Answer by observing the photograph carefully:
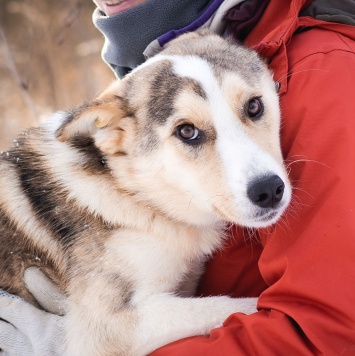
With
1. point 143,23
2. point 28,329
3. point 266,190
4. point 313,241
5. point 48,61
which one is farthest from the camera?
point 48,61

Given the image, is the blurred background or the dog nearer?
the dog

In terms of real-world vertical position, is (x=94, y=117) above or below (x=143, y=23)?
below

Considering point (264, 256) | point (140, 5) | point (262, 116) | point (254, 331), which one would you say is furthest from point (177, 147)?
point (140, 5)

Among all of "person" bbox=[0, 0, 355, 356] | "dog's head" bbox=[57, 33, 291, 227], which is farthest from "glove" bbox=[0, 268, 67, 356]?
"dog's head" bbox=[57, 33, 291, 227]

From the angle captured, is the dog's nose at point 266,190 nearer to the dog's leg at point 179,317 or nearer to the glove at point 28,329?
the dog's leg at point 179,317

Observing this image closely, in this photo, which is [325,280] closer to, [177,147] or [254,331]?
[254,331]

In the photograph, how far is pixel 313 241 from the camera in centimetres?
188

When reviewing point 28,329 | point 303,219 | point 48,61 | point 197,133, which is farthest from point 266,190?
point 48,61

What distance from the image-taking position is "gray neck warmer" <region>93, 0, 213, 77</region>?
9.54ft

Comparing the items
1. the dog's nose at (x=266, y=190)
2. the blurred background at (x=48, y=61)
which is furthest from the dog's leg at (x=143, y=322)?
the blurred background at (x=48, y=61)

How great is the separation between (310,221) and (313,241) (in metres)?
0.08

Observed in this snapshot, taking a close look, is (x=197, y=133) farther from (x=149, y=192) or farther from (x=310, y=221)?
(x=310, y=221)

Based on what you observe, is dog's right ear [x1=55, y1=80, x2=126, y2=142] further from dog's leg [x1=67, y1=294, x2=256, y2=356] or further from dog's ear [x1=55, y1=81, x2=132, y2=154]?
dog's leg [x1=67, y1=294, x2=256, y2=356]

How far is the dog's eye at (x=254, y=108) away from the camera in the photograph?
2260 millimetres
